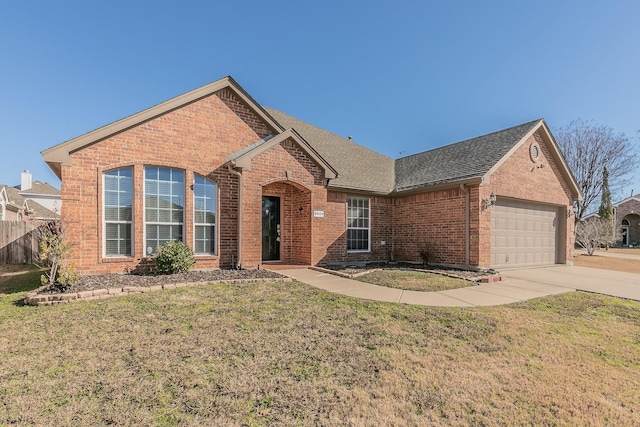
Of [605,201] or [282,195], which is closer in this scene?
[282,195]

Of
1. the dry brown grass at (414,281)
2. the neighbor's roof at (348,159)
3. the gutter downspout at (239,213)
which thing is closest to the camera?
the dry brown grass at (414,281)

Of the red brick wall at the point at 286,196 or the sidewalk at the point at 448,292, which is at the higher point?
the red brick wall at the point at 286,196

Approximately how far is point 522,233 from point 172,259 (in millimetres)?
12918

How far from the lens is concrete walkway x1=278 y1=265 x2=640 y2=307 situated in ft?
22.0

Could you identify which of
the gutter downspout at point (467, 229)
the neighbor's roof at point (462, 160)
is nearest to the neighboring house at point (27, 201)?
the neighbor's roof at point (462, 160)

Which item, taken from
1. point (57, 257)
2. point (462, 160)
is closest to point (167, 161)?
point (57, 257)

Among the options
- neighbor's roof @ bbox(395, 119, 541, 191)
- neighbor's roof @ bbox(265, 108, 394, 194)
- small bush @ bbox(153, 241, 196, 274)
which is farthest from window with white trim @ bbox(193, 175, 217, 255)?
neighbor's roof @ bbox(395, 119, 541, 191)

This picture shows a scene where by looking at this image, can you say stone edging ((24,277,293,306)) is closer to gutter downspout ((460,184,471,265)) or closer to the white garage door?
gutter downspout ((460,184,471,265))

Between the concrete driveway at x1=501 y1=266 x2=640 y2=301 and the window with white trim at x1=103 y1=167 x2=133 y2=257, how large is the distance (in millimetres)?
11126

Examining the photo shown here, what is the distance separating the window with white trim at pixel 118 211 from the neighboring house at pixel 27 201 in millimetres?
20179

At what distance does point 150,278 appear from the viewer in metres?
7.69

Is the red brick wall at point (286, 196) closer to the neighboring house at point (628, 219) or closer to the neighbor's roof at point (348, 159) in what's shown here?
the neighbor's roof at point (348, 159)

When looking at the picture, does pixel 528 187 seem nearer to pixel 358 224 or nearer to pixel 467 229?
pixel 467 229

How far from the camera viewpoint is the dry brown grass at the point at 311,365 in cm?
270
